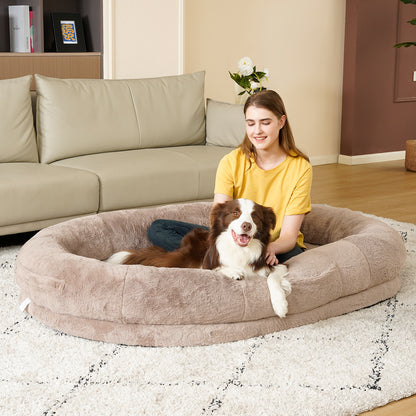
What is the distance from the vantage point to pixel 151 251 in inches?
107

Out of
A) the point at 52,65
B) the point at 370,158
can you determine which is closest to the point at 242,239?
the point at 52,65

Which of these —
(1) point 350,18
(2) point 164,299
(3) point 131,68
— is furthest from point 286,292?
(1) point 350,18

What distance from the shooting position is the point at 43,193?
3455mm

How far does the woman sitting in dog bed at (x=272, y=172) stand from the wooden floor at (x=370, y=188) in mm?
1911

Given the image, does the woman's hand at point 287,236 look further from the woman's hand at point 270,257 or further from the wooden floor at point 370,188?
the wooden floor at point 370,188

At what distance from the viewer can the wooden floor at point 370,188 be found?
475 cm

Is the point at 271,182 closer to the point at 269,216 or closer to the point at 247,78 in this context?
the point at 269,216

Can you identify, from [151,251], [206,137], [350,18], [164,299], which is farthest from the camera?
[350,18]

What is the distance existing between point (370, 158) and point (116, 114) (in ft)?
11.4

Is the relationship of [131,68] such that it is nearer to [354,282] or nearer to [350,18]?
[350,18]

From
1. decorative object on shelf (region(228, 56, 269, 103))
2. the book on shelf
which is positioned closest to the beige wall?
decorative object on shelf (region(228, 56, 269, 103))

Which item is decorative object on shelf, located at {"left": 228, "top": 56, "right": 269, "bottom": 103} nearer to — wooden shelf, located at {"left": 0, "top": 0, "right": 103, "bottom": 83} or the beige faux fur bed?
wooden shelf, located at {"left": 0, "top": 0, "right": 103, "bottom": 83}

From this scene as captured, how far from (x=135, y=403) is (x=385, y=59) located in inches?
219

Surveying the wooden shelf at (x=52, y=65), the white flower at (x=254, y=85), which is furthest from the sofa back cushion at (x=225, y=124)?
the wooden shelf at (x=52, y=65)
